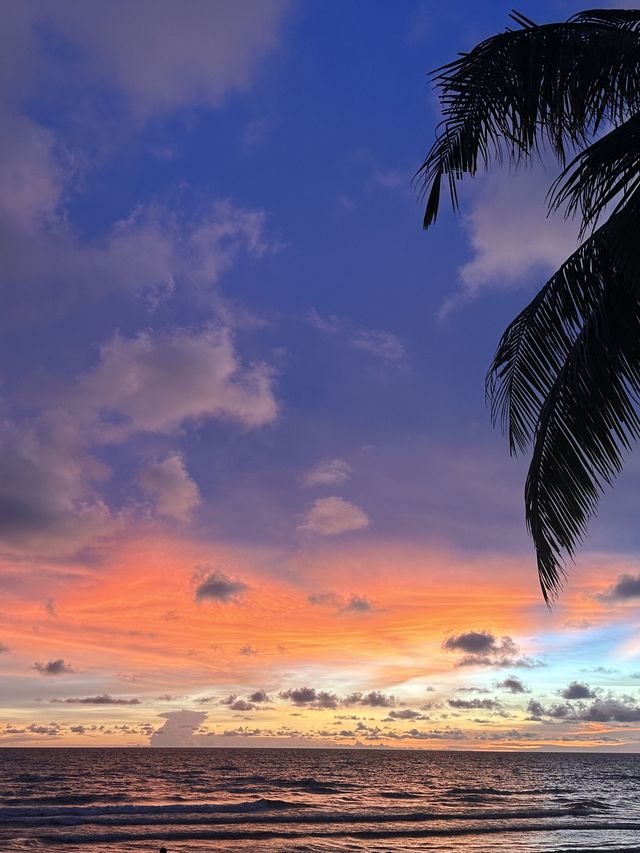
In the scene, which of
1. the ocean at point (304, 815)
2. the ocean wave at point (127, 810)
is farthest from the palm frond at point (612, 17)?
the ocean wave at point (127, 810)

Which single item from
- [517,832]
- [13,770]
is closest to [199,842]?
[517,832]

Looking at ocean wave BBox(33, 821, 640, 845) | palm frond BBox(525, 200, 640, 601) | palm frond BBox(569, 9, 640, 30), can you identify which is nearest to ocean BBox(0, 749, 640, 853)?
ocean wave BBox(33, 821, 640, 845)

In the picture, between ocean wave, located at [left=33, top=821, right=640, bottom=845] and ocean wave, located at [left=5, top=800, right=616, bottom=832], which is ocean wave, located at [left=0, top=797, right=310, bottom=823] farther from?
ocean wave, located at [left=33, top=821, right=640, bottom=845]

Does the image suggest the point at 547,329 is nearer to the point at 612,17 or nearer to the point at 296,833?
the point at 612,17

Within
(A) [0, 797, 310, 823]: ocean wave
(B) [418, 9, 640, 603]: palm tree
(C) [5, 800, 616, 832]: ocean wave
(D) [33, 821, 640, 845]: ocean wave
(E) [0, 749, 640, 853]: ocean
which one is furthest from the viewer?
(A) [0, 797, 310, 823]: ocean wave

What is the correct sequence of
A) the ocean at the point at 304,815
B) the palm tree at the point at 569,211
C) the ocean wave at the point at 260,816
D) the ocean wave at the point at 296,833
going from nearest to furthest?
1. the palm tree at the point at 569,211
2. the ocean at the point at 304,815
3. the ocean wave at the point at 296,833
4. the ocean wave at the point at 260,816

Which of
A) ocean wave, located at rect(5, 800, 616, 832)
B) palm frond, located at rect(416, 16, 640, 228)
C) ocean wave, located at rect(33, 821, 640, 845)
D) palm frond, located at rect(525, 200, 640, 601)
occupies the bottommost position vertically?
ocean wave, located at rect(33, 821, 640, 845)

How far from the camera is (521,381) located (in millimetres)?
5910

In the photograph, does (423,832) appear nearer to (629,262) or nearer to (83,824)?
(83,824)

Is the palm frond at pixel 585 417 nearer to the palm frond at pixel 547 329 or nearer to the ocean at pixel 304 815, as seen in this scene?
the palm frond at pixel 547 329

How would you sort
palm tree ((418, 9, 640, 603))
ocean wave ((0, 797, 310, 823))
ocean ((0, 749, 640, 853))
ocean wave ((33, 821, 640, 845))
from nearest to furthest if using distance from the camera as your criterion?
palm tree ((418, 9, 640, 603))
ocean ((0, 749, 640, 853))
ocean wave ((33, 821, 640, 845))
ocean wave ((0, 797, 310, 823))

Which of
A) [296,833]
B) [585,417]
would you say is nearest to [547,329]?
[585,417]

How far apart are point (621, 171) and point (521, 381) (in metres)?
1.76

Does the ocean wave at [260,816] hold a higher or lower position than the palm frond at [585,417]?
lower
